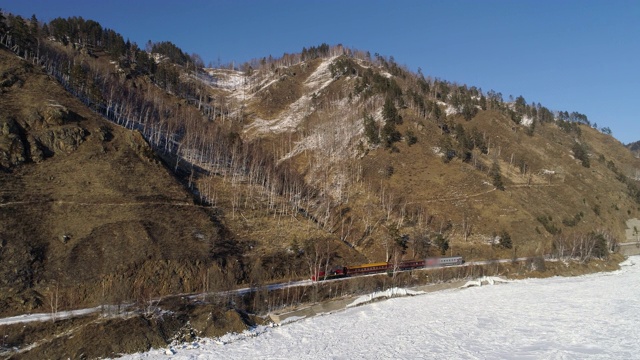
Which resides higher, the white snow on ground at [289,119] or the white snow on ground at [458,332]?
the white snow on ground at [289,119]

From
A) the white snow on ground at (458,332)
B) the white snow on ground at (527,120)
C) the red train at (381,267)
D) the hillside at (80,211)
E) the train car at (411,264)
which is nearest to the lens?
the white snow on ground at (458,332)

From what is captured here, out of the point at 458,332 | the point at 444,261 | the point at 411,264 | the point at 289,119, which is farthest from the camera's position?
the point at 289,119

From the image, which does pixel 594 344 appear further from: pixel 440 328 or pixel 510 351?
pixel 440 328

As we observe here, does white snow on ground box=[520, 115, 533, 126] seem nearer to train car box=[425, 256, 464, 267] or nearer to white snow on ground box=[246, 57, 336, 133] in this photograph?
white snow on ground box=[246, 57, 336, 133]

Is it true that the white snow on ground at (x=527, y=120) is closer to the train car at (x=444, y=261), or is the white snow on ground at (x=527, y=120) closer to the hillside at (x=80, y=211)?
the train car at (x=444, y=261)

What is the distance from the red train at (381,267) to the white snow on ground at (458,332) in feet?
30.7

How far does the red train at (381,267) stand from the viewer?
6257 centimetres

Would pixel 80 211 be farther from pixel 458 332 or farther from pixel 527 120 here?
pixel 527 120

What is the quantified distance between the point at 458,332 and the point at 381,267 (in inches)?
1131

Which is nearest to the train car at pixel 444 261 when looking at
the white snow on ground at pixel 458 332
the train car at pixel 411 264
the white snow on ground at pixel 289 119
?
the train car at pixel 411 264

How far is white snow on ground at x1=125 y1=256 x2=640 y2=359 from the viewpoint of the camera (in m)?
33.0

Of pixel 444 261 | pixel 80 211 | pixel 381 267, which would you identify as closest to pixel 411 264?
pixel 381 267

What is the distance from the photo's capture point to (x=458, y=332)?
131 feet

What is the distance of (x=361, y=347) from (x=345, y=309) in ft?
55.1
